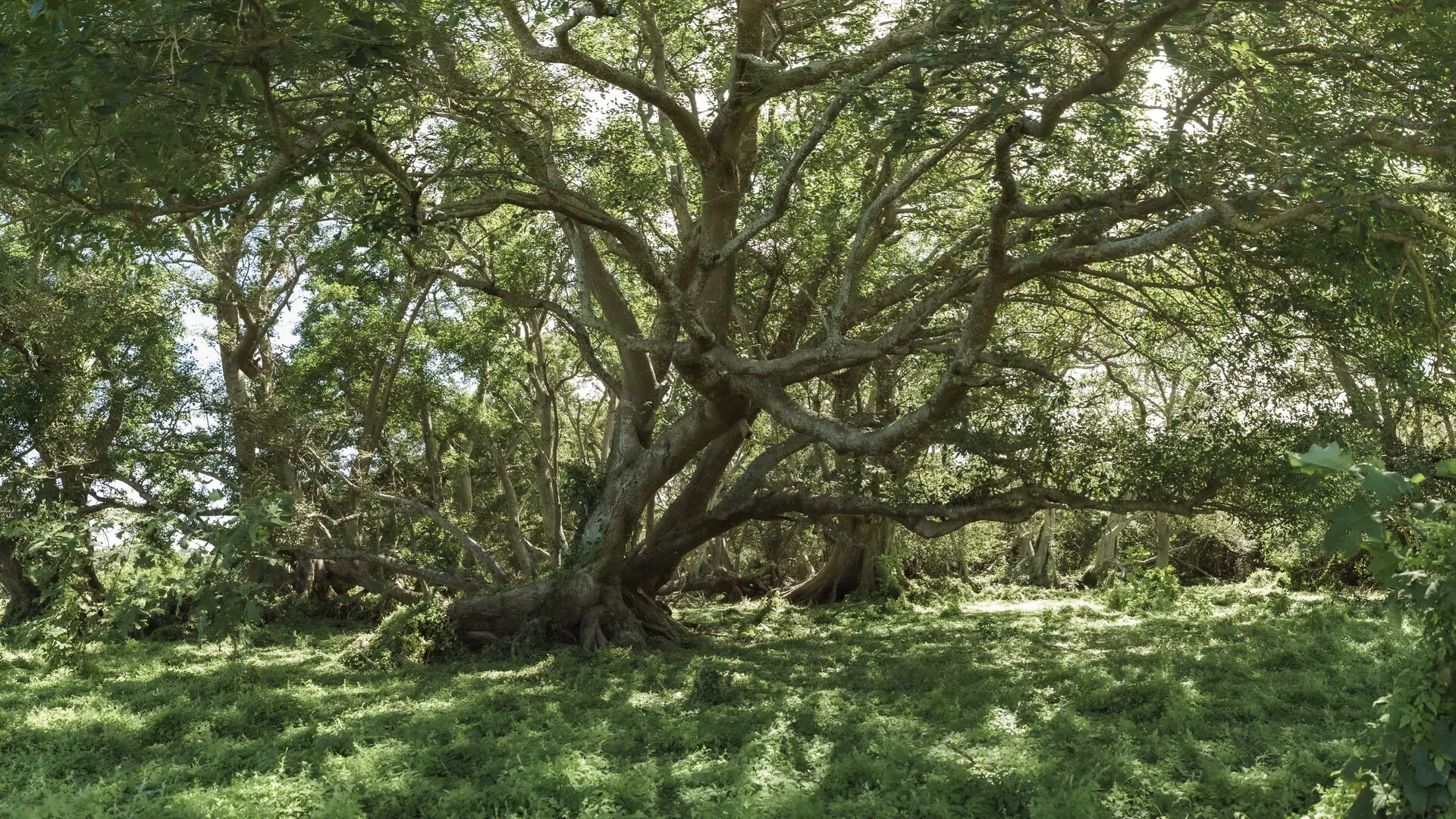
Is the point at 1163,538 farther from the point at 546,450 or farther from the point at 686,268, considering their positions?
the point at 686,268

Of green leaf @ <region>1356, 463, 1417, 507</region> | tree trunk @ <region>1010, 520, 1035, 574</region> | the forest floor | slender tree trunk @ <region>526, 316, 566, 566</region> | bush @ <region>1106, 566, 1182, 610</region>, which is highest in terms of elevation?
slender tree trunk @ <region>526, 316, 566, 566</region>

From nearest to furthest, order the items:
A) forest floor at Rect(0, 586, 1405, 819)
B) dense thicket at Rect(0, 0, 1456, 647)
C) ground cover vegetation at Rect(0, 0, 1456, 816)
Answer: forest floor at Rect(0, 586, 1405, 819) < ground cover vegetation at Rect(0, 0, 1456, 816) < dense thicket at Rect(0, 0, 1456, 647)

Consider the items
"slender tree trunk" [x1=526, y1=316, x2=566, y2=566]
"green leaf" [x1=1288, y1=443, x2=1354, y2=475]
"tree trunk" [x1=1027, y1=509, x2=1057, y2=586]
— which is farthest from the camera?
"tree trunk" [x1=1027, y1=509, x2=1057, y2=586]

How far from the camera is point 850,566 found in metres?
20.0

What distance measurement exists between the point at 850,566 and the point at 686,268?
9272 millimetres

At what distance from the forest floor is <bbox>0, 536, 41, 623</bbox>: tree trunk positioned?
3651 millimetres

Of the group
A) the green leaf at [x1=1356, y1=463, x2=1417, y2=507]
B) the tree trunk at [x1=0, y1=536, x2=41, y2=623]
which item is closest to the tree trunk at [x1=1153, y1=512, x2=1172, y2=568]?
the tree trunk at [x1=0, y1=536, x2=41, y2=623]

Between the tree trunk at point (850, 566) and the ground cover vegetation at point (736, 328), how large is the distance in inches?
3.8

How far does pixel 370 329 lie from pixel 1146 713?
13.3 m

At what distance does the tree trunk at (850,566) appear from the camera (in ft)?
64.9

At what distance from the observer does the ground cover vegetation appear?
700 cm

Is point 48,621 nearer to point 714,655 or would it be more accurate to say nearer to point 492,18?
point 714,655

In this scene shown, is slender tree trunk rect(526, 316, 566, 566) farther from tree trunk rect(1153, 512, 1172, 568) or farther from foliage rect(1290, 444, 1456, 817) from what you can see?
foliage rect(1290, 444, 1456, 817)

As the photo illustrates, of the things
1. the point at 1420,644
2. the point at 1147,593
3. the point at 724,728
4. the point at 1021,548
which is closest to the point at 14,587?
the point at 724,728
